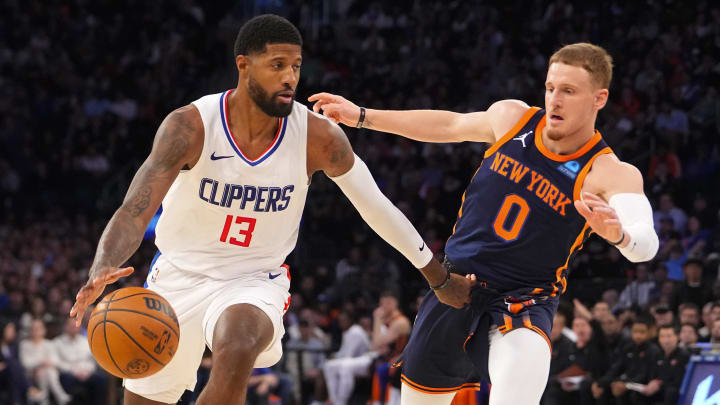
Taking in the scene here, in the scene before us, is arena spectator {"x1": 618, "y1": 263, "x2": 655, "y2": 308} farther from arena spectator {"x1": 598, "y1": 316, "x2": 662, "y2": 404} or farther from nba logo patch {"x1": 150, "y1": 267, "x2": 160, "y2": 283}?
nba logo patch {"x1": 150, "y1": 267, "x2": 160, "y2": 283}

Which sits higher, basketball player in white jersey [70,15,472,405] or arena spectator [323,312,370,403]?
basketball player in white jersey [70,15,472,405]

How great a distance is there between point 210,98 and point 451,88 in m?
12.5

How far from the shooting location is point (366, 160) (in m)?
16.5

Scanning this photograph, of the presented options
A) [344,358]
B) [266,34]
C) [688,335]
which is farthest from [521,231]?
[344,358]

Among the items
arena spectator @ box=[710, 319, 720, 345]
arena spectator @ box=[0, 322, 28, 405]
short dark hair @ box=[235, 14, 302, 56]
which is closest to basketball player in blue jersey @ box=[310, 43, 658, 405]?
short dark hair @ box=[235, 14, 302, 56]

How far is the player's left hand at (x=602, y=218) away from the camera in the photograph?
4398mm

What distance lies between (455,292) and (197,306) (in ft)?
4.38

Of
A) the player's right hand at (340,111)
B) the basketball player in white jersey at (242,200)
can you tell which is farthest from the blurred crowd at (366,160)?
the player's right hand at (340,111)

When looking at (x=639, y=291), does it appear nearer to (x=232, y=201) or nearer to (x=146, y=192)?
(x=232, y=201)

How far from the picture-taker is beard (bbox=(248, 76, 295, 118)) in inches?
191

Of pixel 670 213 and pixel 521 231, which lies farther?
pixel 670 213

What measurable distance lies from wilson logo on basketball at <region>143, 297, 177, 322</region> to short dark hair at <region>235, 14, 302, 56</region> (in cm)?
131

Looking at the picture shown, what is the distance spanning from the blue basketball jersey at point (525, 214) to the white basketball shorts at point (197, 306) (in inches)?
42.2

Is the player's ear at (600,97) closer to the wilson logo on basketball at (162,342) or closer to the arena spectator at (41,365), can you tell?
the wilson logo on basketball at (162,342)
